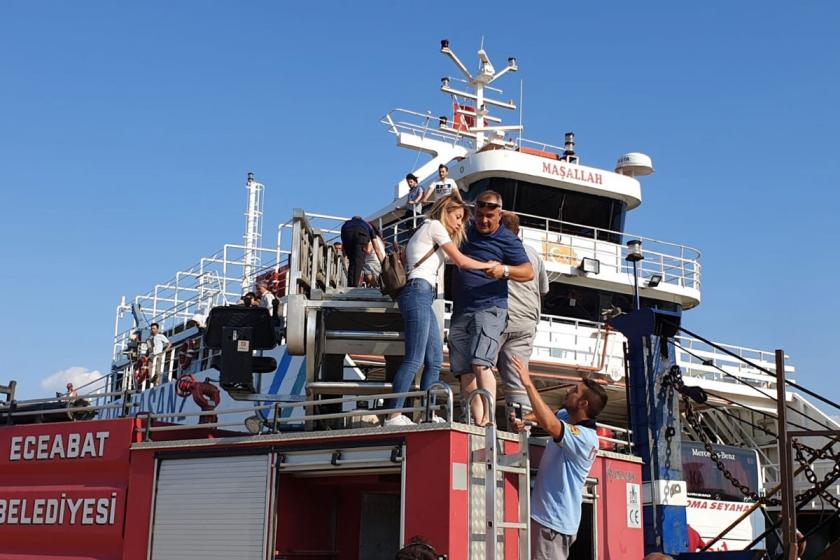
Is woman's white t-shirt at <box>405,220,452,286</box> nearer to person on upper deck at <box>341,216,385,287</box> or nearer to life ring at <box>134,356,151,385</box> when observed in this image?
person on upper deck at <box>341,216,385,287</box>

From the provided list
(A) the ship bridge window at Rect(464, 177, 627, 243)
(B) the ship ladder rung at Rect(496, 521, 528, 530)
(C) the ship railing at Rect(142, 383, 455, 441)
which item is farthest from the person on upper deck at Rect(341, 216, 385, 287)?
(A) the ship bridge window at Rect(464, 177, 627, 243)

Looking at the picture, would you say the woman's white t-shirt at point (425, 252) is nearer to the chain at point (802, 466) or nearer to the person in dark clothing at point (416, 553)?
the person in dark clothing at point (416, 553)

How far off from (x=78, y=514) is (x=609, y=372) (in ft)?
32.8

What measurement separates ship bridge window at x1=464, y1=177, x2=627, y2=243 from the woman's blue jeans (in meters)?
10.8

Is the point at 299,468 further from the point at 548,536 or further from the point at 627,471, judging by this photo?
the point at 627,471

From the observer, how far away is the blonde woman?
738 cm

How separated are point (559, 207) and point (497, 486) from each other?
13.2 meters

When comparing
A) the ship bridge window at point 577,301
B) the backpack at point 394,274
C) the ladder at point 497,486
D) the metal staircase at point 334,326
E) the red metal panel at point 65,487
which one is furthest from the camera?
the ship bridge window at point 577,301

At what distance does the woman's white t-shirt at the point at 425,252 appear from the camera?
7453 mm

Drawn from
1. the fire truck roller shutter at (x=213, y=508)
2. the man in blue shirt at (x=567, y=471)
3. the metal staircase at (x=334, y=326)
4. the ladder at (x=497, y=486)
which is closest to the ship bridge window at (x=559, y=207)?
the metal staircase at (x=334, y=326)

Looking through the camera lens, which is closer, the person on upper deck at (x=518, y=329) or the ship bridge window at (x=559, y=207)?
the person on upper deck at (x=518, y=329)

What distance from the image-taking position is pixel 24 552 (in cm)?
866

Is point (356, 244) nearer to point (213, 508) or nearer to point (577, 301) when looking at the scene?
point (213, 508)

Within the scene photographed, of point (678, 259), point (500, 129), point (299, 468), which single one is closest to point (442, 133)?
point (500, 129)
